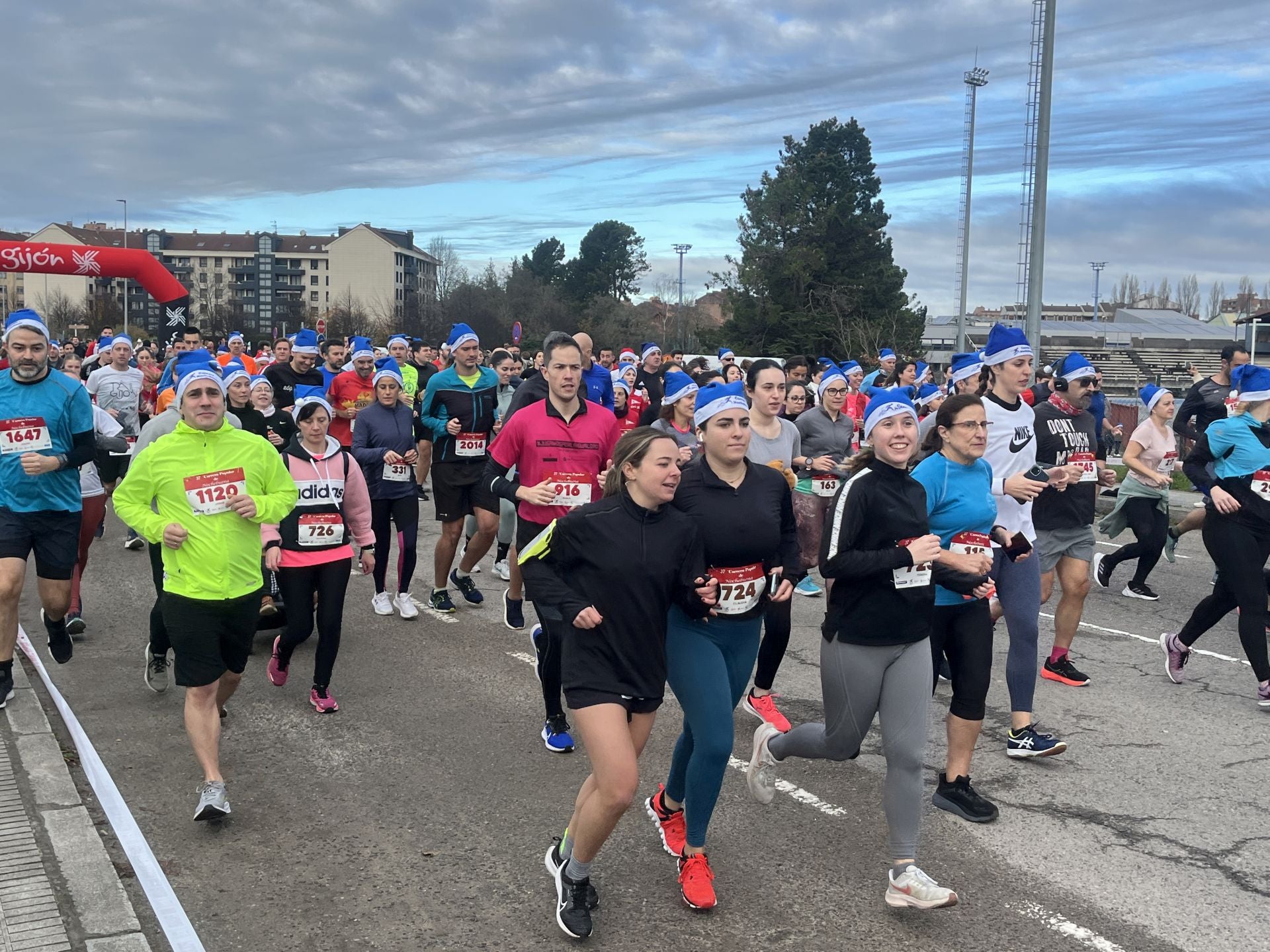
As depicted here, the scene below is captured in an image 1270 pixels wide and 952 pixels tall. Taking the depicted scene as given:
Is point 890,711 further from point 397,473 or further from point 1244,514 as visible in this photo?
point 397,473

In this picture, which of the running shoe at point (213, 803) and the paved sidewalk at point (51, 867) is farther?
the running shoe at point (213, 803)

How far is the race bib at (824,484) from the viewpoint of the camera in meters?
8.97

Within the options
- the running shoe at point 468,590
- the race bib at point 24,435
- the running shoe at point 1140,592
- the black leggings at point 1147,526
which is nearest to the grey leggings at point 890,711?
the race bib at point 24,435

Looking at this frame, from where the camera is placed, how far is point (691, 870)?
4395mm

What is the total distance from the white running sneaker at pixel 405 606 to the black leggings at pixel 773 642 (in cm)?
350

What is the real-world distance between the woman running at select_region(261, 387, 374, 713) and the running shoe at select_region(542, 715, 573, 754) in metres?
1.35

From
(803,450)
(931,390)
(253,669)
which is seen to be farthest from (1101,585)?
(253,669)

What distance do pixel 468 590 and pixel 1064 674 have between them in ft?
15.6

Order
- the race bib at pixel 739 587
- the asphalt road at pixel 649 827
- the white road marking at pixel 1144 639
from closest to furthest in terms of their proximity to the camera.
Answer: the asphalt road at pixel 649 827, the race bib at pixel 739 587, the white road marking at pixel 1144 639

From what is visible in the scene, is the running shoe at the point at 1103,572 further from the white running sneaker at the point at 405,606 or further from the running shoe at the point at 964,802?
the white running sneaker at the point at 405,606

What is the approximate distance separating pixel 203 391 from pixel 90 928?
229cm

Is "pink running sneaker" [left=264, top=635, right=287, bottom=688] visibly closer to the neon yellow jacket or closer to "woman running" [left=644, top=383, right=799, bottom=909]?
the neon yellow jacket

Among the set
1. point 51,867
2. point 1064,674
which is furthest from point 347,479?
point 1064,674

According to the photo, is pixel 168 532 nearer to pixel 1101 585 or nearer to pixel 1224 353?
pixel 1101 585
